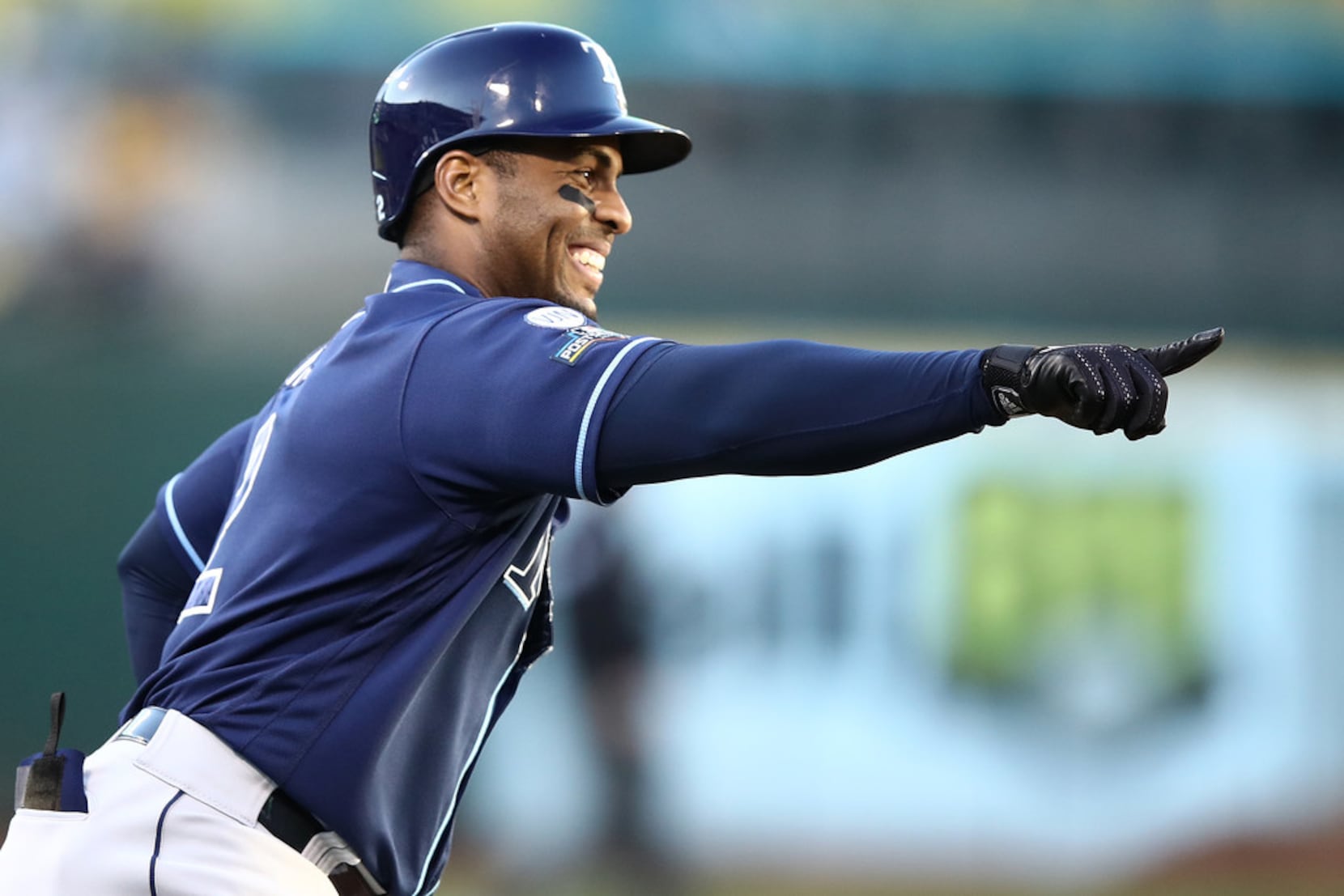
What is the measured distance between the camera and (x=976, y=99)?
647cm

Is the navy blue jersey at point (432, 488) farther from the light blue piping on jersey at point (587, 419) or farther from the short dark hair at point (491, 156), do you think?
the short dark hair at point (491, 156)

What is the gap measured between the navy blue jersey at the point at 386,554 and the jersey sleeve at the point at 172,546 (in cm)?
47

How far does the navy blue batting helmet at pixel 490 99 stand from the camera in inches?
93.4

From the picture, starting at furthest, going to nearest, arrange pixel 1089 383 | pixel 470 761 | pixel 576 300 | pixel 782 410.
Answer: pixel 576 300 < pixel 470 761 < pixel 782 410 < pixel 1089 383

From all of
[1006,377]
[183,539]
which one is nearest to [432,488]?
[1006,377]

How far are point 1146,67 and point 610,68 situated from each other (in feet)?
15.4

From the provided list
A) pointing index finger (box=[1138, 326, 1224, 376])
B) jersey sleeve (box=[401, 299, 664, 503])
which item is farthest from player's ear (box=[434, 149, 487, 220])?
pointing index finger (box=[1138, 326, 1224, 376])

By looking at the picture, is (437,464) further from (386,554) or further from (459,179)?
(459,179)

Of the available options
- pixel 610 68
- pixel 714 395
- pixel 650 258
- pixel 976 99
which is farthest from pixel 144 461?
pixel 714 395

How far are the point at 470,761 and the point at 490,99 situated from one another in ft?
3.24

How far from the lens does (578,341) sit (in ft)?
6.29

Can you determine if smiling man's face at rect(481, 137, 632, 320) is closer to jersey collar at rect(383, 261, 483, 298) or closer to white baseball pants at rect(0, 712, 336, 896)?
jersey collar at rect(383, 261, 483, 298)

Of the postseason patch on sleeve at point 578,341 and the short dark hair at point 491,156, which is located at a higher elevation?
the short dark hair at point 491,156

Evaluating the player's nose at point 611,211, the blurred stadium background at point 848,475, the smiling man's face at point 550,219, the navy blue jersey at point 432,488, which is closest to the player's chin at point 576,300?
the smiling man's face at point 550,219
